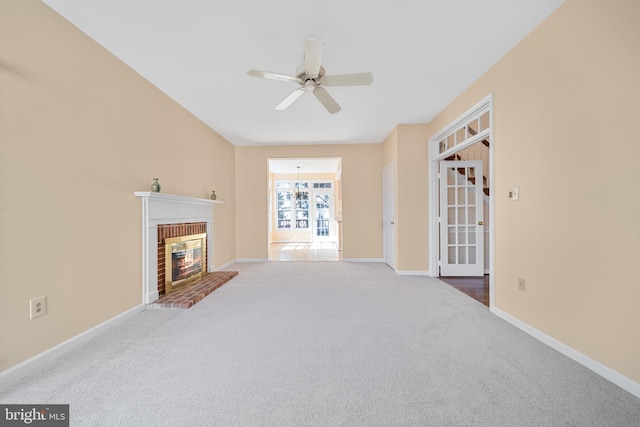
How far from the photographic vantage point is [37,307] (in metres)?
1.78

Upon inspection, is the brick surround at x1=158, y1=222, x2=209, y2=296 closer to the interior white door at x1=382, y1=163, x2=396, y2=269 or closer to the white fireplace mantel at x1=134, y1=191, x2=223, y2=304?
the white fireplace mantel at x1=134, y1=191, x2=223, y2=304

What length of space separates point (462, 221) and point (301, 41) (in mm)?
3661

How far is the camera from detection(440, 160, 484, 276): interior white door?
4.22m

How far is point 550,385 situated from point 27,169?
3687 millimetres

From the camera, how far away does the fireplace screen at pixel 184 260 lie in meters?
3.28

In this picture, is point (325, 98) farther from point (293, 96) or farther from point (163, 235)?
point (163, 235)

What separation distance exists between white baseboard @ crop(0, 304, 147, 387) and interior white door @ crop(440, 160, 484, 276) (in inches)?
176

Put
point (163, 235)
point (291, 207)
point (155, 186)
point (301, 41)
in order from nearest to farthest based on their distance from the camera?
point (301, 41), point (155, 186), point (163, 235), point (291, 207)

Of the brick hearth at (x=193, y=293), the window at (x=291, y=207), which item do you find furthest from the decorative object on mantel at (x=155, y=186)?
the window at (x=291, y=207)

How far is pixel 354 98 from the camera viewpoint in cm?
339

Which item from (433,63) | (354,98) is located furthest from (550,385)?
(354,98)

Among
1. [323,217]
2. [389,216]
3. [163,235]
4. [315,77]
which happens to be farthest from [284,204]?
[315,77]

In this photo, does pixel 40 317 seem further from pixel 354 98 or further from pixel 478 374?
pixel 354 98

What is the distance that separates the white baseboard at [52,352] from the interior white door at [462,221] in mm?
4472
